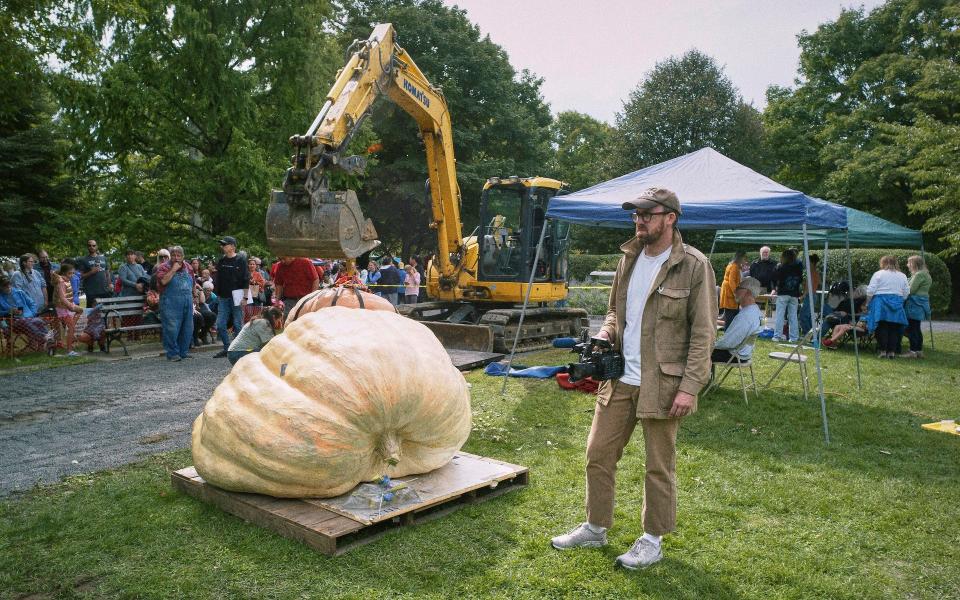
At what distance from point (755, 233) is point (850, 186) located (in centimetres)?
1330

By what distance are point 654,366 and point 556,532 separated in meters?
1.26

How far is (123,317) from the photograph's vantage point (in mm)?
11750

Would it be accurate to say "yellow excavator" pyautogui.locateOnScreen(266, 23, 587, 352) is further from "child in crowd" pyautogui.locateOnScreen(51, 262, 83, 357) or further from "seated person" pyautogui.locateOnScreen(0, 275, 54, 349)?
"seated person" pyautogui.locateOnScreen(0, 275, 54, 349)

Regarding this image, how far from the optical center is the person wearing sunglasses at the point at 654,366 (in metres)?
3.38

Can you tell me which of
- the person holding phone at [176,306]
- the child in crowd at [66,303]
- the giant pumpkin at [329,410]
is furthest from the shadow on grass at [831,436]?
the child in crowd at [66,303]

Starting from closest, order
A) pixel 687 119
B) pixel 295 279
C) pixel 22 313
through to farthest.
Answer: pixel 295 279 < pixel 22 313 < pixel 687 119

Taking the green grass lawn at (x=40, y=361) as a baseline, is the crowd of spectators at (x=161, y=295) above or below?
above

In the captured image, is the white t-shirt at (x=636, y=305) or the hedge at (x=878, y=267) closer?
the white t-shirt at (x=636, y=305)

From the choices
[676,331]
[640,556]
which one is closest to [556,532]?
[640,556]

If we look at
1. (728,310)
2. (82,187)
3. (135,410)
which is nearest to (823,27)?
(728,310)

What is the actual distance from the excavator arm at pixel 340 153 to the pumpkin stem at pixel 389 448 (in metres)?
2.66

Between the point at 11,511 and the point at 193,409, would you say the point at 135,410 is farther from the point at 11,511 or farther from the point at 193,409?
the point at 11,511

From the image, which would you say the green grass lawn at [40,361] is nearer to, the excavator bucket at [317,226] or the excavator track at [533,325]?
the excavator bucket at [317,226]

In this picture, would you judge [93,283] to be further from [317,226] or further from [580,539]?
[580,539]
